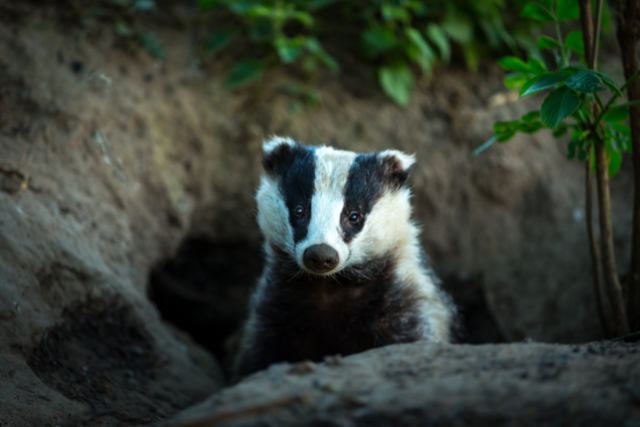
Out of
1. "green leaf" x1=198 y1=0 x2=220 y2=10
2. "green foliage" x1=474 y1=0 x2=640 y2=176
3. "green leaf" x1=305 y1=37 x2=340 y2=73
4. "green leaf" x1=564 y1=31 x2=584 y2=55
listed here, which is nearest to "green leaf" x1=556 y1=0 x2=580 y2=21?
"green foliage" x1=474 y1=0 x2=640 y2=176

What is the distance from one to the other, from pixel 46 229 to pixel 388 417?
256cm

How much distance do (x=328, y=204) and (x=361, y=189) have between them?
→ 0.27 meters

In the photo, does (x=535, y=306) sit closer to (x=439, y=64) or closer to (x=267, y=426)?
(x=439, y=64)

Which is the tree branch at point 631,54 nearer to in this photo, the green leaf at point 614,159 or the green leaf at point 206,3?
the green leaf at point 614,159

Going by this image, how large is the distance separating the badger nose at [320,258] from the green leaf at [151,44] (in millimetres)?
2817

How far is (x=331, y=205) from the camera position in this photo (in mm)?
3123

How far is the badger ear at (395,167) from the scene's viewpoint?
3.52 meters

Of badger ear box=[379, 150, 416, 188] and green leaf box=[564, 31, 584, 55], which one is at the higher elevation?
green leaf box=[564, 31, 584, 55]

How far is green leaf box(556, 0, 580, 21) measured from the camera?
2924 mm

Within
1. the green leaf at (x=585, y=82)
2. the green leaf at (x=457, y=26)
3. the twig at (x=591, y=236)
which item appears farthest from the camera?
the green leaf at (x=457, y=26)

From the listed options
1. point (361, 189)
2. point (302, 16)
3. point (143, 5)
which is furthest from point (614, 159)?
point (143, 5)

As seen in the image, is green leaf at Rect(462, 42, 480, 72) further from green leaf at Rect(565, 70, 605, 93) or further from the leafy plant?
green leaf at Rect(565, 70, 605, 93)

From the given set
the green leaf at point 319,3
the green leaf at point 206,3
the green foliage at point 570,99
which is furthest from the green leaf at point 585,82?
the green leaf at point 206,3

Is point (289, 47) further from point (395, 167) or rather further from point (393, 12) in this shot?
point (395, 167)
